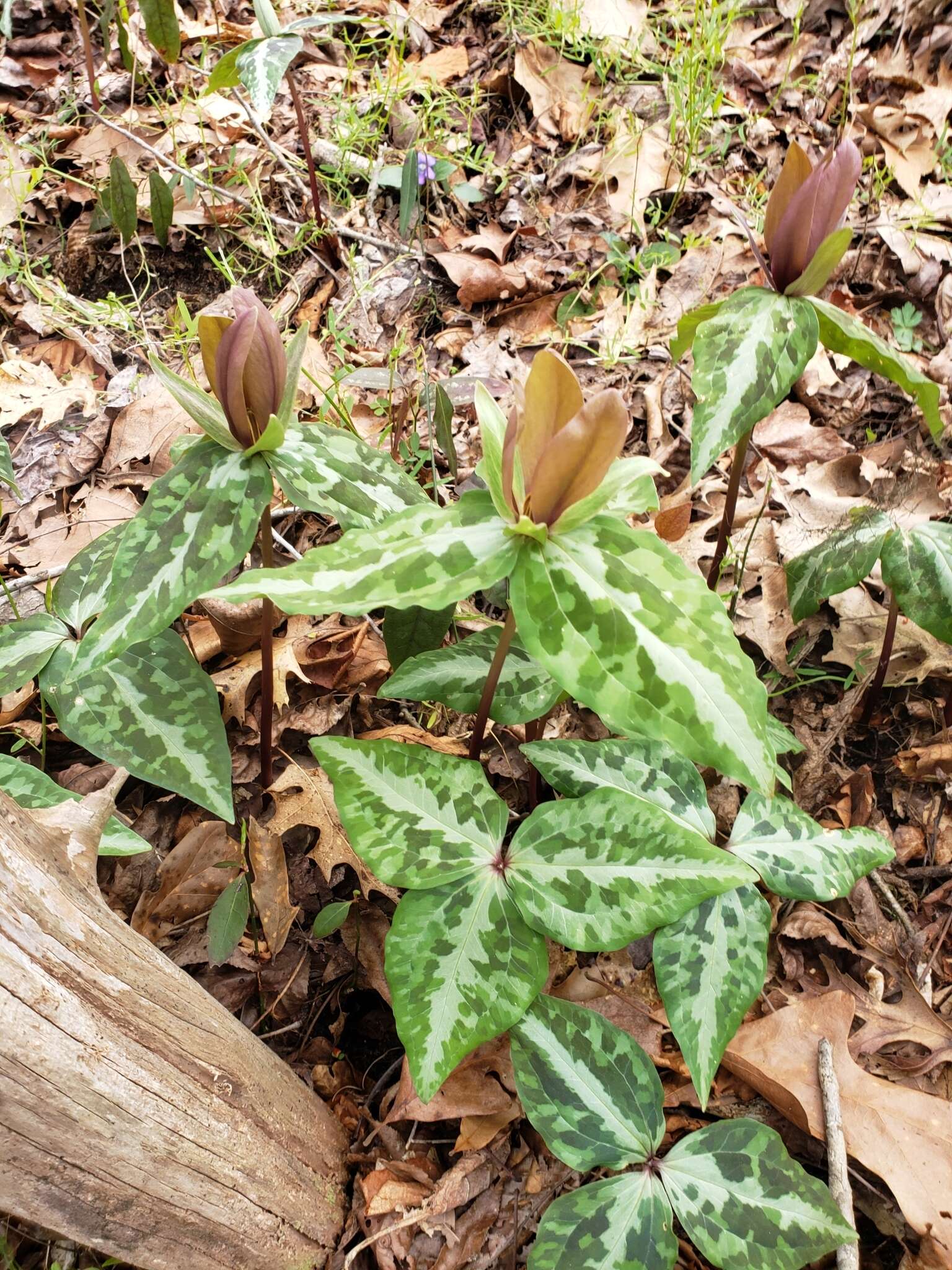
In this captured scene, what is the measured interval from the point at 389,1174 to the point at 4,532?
178 centimetres

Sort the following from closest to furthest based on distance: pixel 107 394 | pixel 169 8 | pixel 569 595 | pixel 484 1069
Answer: pixel 569 595
pixel 484 1069
pixel 107 394
pixel 169 8

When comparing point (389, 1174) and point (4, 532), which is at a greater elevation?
point (4, 532)

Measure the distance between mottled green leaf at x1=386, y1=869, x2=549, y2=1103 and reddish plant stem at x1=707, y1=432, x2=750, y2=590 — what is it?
848 millimetres

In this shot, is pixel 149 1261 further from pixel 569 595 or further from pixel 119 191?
pixel 119 191

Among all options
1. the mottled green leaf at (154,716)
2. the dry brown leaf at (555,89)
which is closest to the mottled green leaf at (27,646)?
the mottled green leaf at (154,716)

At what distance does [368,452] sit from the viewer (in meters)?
1.42

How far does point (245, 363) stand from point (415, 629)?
23.7 inches

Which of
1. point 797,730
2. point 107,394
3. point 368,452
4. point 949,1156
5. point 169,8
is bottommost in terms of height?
point 949,1156

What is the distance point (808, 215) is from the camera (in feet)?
4.66

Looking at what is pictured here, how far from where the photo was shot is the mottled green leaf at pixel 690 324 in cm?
154

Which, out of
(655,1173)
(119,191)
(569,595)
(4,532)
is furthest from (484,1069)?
(119,191)

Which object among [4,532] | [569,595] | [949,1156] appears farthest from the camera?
[4,532]

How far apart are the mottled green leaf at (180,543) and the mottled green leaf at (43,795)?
0.27 metres

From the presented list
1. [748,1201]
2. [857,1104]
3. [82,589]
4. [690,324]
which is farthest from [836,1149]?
[82,589]
